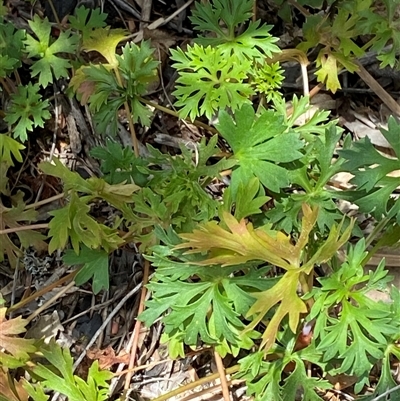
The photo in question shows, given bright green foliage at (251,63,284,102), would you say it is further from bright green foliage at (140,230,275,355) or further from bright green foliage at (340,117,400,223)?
bright green foliage at (140,230,275,355)

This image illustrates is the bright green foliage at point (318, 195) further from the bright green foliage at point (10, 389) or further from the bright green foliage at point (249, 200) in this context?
the bright green foliage at point (10, 389)

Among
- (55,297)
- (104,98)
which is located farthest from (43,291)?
(104,98)

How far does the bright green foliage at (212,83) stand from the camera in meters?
2.19

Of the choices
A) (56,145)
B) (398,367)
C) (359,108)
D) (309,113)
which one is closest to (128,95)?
(56,145)

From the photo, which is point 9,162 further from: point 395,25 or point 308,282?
point 395,25

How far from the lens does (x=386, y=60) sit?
2.27 meters

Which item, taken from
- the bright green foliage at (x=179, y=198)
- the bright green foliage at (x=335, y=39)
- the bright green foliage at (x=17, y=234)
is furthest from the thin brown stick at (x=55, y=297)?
the bright green foliage at (x=335, y=39)

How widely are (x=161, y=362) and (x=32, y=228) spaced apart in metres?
0.67

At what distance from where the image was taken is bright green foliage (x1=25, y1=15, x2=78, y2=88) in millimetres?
2453

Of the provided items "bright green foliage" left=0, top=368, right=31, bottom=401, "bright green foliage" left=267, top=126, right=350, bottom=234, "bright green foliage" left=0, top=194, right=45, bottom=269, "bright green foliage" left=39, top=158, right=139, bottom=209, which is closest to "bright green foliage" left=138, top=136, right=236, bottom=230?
"bright green foliage" left=39, top=158, right=139, bottom=209

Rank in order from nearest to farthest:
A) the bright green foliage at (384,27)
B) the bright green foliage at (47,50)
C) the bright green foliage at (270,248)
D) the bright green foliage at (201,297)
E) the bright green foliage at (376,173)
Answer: the bright green foliage at (270,248)
the bright green foliage at (201,297)
the bright green foliage at (376,173)
the bright green foliage at (384,27)
the bright green foliage at (47,50)

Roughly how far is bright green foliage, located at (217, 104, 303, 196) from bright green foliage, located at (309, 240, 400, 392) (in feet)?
1.13

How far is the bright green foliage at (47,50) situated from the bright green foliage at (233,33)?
0.51m

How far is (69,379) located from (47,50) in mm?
1226
